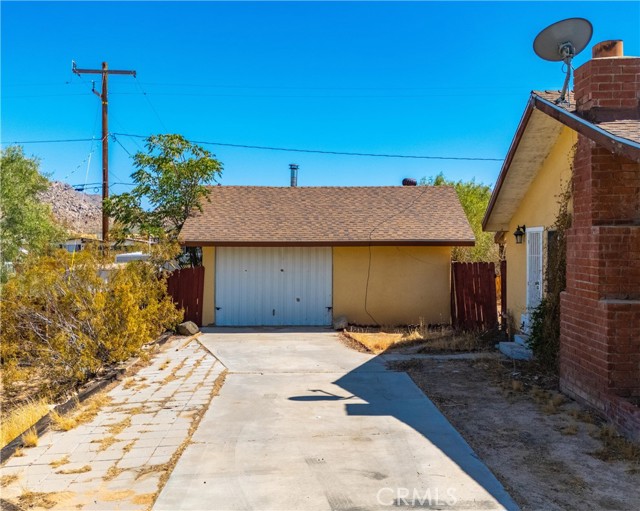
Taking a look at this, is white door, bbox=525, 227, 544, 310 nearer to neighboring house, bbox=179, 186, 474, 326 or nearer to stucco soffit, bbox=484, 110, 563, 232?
stucco soffit, bbox=484, 110, 563, 232

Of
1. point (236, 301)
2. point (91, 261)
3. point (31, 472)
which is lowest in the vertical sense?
point (31, 472)

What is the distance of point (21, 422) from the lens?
671 centimetres

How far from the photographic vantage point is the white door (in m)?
9.71

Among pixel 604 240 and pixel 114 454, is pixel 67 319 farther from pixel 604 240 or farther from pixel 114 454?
pixel 604 240

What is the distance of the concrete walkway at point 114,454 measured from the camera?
4.30 metres

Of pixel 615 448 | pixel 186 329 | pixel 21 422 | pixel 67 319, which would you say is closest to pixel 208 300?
pixel 186 329

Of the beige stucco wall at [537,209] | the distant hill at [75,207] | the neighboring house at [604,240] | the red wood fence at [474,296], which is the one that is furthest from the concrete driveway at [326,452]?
the distant hill at [75,207]

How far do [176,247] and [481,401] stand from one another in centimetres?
857

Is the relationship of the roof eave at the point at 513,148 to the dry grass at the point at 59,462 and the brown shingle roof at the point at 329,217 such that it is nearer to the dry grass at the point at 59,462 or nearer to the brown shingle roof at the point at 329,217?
the brown shingle roof at the point at 329,217

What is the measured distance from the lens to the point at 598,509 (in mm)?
4020

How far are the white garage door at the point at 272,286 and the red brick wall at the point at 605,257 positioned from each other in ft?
27.3

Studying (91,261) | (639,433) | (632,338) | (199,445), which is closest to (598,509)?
(639,433)

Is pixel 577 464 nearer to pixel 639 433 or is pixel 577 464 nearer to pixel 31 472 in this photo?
pixel 639 433

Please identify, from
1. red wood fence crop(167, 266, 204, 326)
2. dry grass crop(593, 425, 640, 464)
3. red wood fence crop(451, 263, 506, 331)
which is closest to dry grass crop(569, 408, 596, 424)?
dry grass crop(593, 425, 640, 464)
